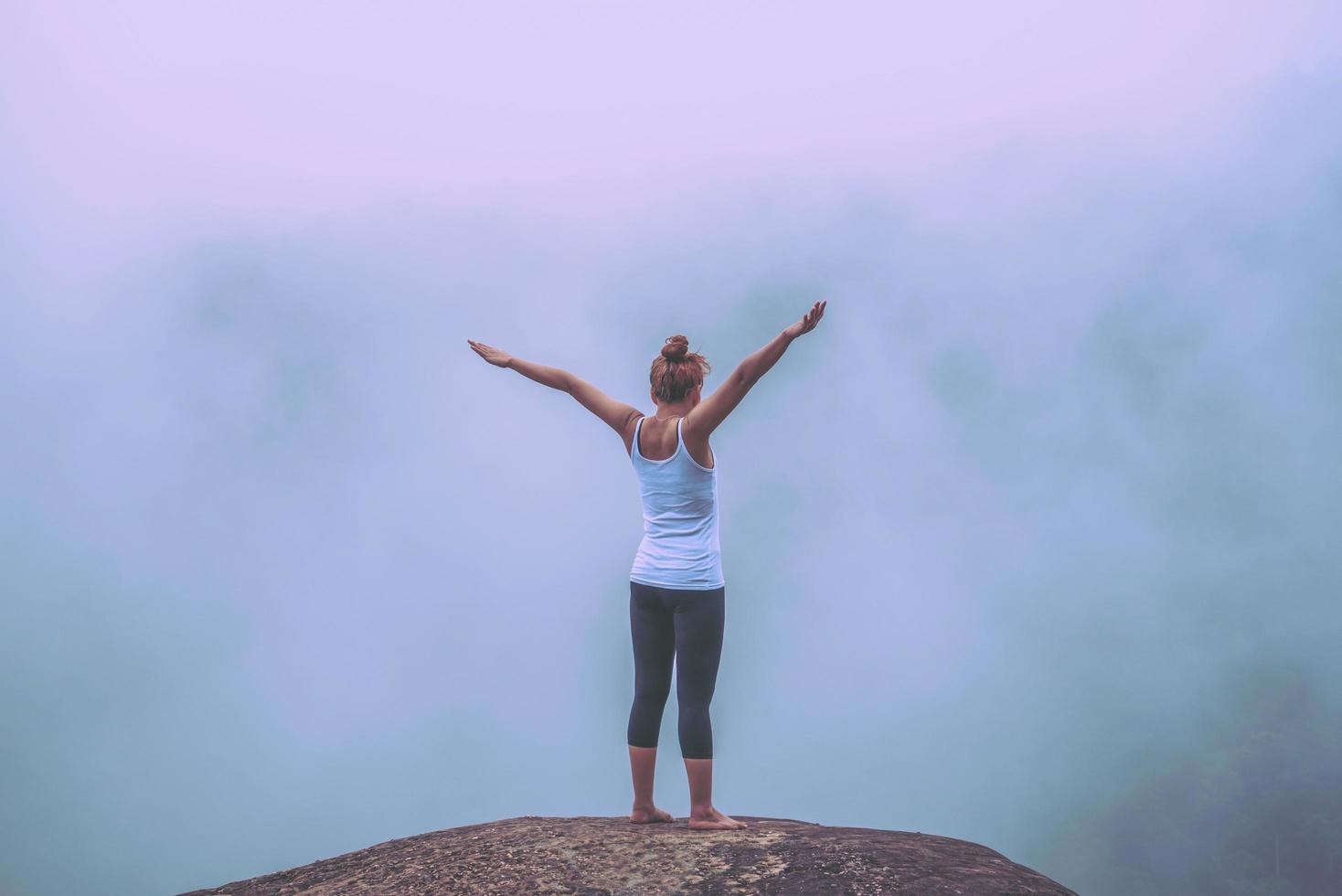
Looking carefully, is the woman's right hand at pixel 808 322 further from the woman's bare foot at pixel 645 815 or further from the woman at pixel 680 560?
the woman's bare foot at pixel 645 815

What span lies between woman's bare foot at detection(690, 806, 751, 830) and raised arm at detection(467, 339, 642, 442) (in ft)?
7.11

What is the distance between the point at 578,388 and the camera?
6.54m

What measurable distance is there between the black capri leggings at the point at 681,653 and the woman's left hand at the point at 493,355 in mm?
1608

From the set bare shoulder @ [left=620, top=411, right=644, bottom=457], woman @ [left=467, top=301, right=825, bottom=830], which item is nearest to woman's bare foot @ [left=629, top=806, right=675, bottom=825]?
woman @ [left=467, top=301, right=825, bottom=830]

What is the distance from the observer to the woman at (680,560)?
6105 mm

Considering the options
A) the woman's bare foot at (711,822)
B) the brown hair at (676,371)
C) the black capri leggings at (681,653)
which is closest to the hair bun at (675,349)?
the brown hair at (676,371)

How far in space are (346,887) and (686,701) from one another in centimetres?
211

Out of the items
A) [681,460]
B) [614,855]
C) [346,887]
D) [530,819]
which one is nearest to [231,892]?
[346,887]

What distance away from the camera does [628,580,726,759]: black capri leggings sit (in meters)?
6.12

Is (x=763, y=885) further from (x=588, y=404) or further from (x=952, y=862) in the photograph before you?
(x=588, y=404)

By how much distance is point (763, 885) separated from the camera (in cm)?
535

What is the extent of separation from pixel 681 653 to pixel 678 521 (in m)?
0.74

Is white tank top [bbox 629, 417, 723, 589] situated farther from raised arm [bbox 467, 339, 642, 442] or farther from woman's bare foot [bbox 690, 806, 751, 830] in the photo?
woman's bare foot [bbox 690, 806, 751, 830]

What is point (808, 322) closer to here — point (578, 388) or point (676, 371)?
point (676, 371)
